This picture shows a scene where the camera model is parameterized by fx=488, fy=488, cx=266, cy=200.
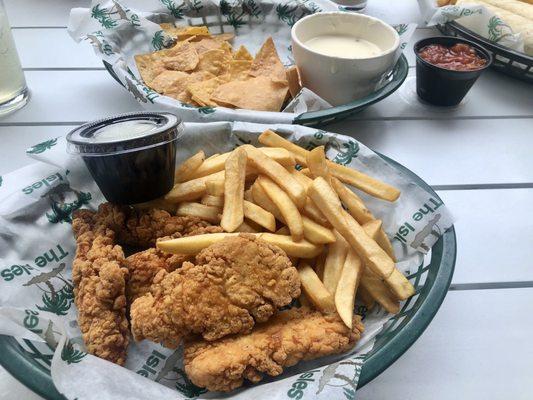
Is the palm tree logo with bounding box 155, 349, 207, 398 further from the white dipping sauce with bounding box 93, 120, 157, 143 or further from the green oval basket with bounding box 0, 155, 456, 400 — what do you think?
the white dipping sauce with bounding box 93, 120, 157, 143

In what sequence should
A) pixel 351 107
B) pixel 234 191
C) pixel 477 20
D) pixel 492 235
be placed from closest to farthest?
1. pixel 234 191
2. pixel 492 235
3. pixel 351 107
4. pixel 477 20

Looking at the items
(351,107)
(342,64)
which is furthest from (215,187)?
(342,64)

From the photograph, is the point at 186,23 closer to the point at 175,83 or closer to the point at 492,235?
the point at 175,83

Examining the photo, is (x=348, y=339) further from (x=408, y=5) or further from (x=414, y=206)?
(x=408, y=5)

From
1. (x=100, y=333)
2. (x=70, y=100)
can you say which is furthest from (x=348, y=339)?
(x=70, y=100)

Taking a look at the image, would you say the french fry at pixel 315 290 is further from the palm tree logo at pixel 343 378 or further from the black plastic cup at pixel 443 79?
the black plastic cup at pixel 443 79

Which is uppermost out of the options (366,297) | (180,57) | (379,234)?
(180,57)

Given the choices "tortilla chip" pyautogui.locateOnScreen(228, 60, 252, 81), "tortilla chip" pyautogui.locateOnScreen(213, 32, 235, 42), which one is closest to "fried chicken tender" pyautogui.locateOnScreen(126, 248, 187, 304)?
"tortilla chip" pyautogui.locateOnScreen(228, 60, 252, 81)
